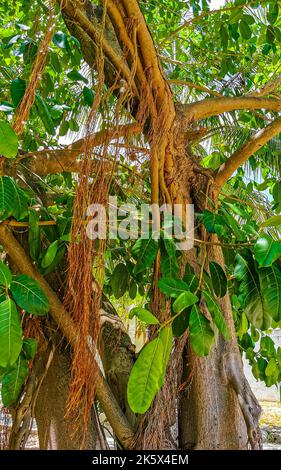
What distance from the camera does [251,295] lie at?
0.91m

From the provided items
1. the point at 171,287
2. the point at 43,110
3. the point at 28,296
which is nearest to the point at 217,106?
the point at 43,110

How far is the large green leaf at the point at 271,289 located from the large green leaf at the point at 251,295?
0.01 metres

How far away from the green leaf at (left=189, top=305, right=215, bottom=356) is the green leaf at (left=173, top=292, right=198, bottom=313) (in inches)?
1.3

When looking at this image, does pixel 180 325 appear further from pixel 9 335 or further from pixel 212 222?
pixel 9 335

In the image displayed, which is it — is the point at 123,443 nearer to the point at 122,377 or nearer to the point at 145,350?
the point at 122,377

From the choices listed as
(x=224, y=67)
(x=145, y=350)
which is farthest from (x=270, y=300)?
(x=224, y=67)

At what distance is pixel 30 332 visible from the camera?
3.66 ft

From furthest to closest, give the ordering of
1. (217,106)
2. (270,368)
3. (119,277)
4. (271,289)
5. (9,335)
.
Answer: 1. (270,368)
2. (217,106)
3. (119,277)
4. (271,289)
5. (9,335)

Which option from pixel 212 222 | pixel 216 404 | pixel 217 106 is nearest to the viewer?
pixel 212 222

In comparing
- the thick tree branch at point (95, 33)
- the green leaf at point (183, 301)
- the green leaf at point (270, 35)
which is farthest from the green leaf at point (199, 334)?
the green leaf at point (270, 35)

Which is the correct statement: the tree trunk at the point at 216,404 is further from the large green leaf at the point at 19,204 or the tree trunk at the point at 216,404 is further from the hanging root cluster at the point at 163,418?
the large green leaf at the point at 19,204

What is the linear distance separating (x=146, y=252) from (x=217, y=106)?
0.65 metres

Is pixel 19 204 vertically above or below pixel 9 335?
above

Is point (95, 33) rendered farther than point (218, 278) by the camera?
Yes
